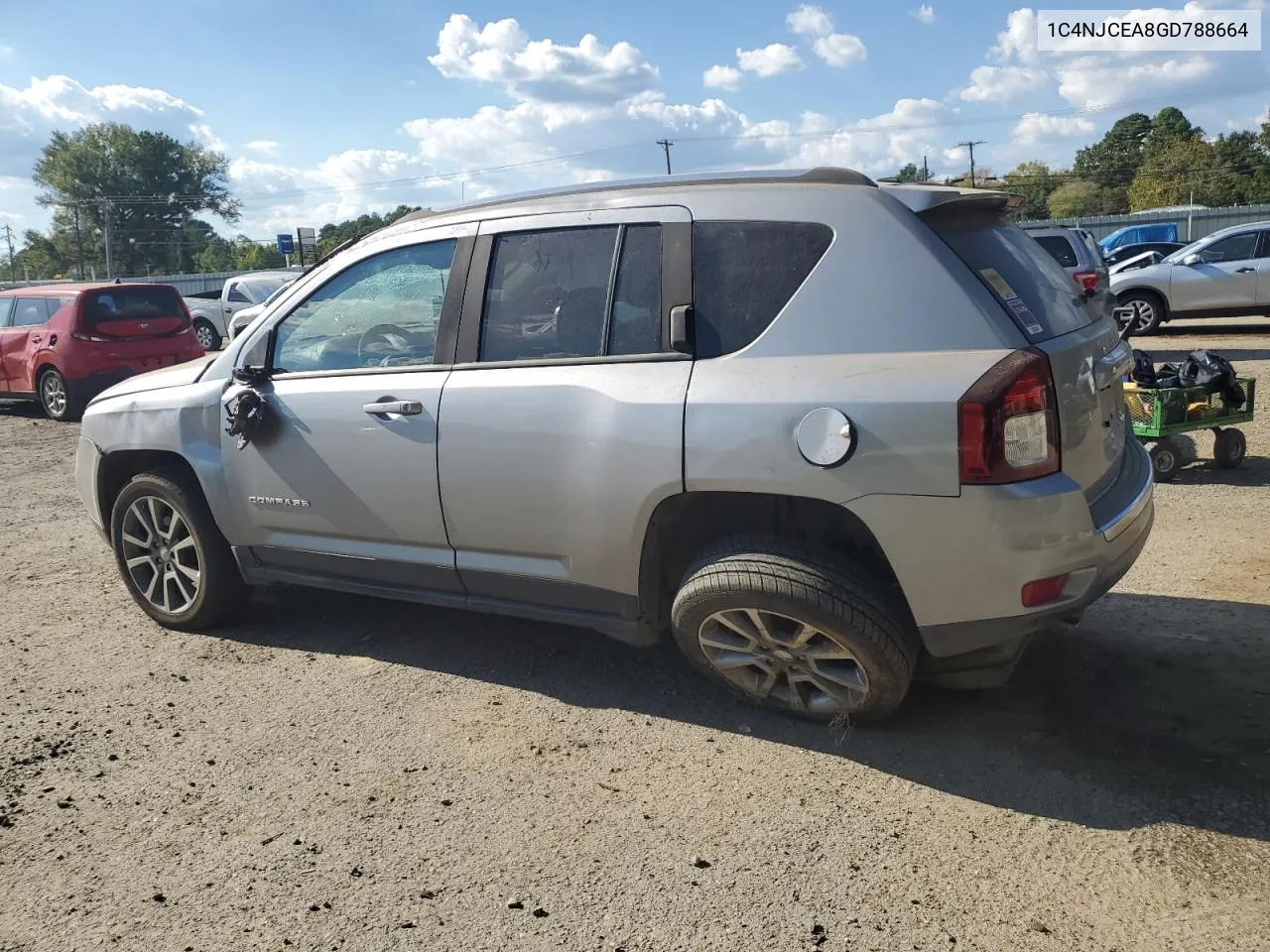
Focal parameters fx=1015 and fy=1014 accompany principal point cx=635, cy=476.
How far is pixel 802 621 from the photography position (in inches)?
131

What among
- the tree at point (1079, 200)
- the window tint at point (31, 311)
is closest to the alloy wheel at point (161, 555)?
the window tint at point (31, 311)

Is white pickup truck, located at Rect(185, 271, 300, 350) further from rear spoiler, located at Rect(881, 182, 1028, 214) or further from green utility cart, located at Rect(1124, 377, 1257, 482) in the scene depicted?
rear spoiler, located at Rect(881, 182, 1028, 214)

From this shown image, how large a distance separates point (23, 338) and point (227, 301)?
1084cm

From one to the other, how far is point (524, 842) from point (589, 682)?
1.18 metres

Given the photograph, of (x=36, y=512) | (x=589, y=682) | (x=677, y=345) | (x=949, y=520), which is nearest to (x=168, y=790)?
(x=589, y=682)

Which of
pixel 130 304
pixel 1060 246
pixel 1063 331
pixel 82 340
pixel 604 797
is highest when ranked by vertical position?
pixel 130 304

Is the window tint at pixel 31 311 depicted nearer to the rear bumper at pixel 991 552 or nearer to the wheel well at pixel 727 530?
the wheel well at pixel 727 530

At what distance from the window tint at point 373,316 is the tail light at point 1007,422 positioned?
83.3 inches

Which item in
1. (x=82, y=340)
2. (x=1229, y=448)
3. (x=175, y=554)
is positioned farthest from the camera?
(x=82, y=340)

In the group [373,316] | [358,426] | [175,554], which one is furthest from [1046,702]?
[175,554]

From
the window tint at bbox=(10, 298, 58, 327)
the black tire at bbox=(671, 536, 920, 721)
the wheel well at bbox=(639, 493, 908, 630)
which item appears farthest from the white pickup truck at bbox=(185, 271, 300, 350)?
the black tire at bbox=(671, 536, 920, 721)

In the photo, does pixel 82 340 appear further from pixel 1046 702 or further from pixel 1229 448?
pixel 1046 702

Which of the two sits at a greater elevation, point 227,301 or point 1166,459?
point 227,301

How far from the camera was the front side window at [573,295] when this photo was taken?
3609 mm
